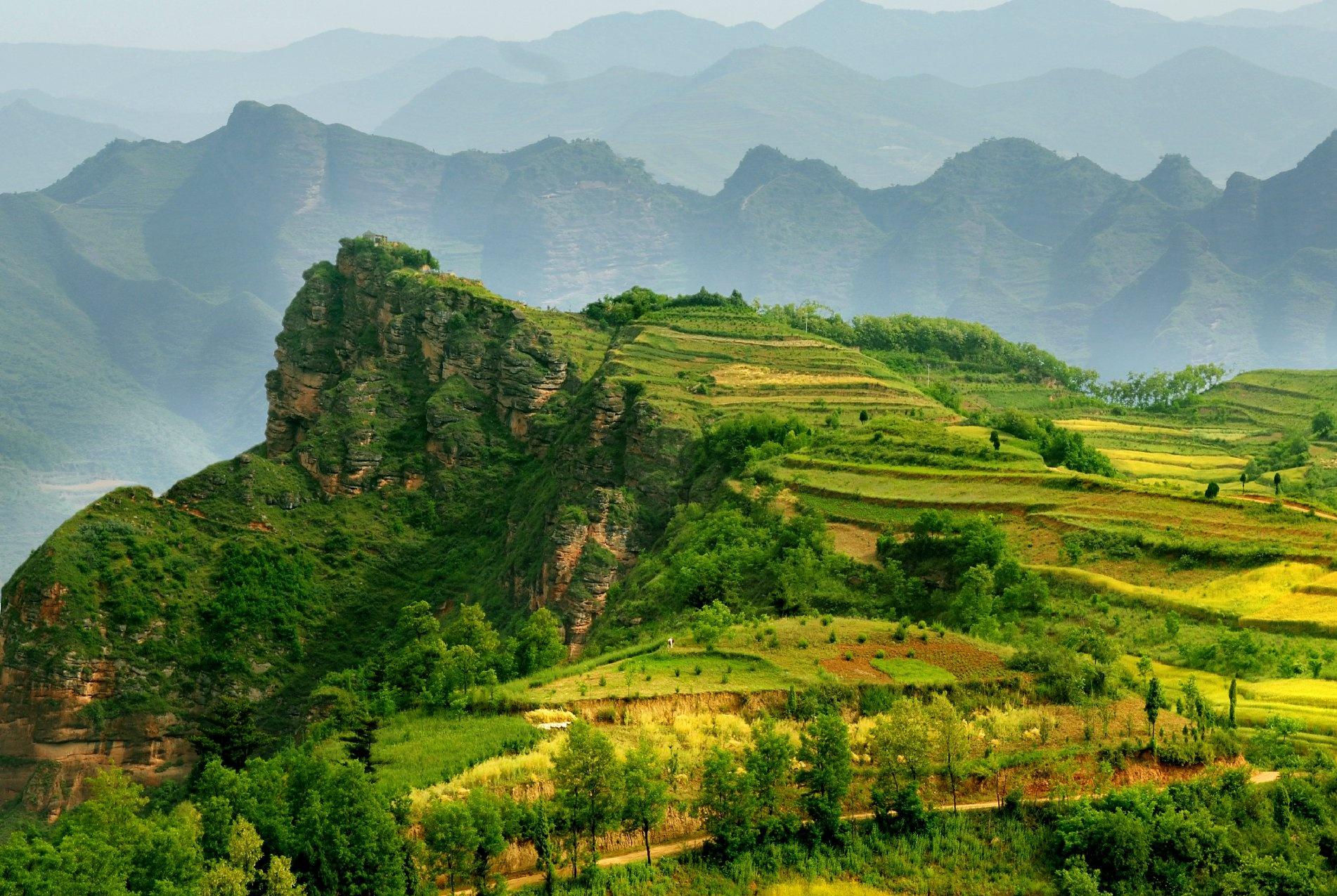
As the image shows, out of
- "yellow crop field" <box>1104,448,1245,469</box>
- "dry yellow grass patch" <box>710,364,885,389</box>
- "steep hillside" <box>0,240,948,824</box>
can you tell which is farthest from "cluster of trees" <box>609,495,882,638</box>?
"yellow crop field" <box>1104,448,1245,469</box>

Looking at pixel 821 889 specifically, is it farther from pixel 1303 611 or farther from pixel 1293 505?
pixel 1293 505

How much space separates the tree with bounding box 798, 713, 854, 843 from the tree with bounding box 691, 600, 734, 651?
31.7ft

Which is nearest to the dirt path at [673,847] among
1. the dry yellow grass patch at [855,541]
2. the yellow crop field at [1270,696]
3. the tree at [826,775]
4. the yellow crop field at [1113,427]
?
the tree at [826,775]

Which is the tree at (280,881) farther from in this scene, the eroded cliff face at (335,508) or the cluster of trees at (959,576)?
the eroded cliff face at (335,508)

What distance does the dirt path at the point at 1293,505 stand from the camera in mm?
49000

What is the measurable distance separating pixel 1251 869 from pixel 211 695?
5355 cm

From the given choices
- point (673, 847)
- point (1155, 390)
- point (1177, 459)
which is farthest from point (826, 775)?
point (1155, 390)

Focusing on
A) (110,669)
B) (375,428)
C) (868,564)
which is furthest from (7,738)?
(868,564)

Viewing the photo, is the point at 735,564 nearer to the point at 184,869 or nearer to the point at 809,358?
the point at 184,869

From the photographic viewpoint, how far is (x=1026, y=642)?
40688 millimetres

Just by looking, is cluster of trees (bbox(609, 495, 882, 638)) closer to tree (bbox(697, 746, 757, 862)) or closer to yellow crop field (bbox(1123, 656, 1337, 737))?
yellow crop field (bbox(1123, 656, 1337, 737))

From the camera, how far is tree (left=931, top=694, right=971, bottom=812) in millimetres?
31328

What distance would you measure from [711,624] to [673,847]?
12686mm

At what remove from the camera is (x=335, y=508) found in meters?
87.0
